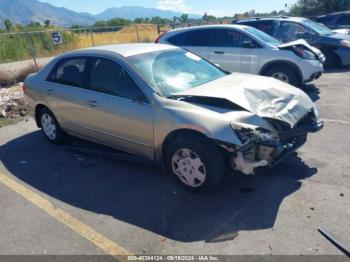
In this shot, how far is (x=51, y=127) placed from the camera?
6020 mm

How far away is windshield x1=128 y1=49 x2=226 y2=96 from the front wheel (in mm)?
3462

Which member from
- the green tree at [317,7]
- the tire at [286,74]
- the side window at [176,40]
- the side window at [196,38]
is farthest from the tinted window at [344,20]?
the green tree at [317,7]

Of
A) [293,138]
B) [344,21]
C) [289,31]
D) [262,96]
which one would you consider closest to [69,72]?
[262,96]

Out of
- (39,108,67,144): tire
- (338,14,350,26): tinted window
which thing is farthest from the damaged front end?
(338,14,350,26): tinted window

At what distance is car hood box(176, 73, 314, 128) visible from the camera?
13.3 feet

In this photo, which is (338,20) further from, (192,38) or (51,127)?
(51,127)

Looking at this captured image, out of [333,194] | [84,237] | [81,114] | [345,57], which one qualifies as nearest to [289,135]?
[333,194]

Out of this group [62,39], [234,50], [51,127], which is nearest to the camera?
[51,127]

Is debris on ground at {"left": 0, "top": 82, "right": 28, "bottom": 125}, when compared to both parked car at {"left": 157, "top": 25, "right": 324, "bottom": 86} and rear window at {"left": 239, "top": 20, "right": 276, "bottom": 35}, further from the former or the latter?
rear window at {"left": 239, "top": 20, "right": 276, "bottom": 35}

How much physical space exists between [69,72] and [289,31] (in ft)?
26.3

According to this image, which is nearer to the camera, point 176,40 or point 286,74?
point 286,74

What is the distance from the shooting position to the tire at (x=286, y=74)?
8219 millimetres

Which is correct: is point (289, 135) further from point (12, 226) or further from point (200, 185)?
point (12, 226)

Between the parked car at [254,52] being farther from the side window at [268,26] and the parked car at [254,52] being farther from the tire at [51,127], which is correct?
the tire at [51,127]
